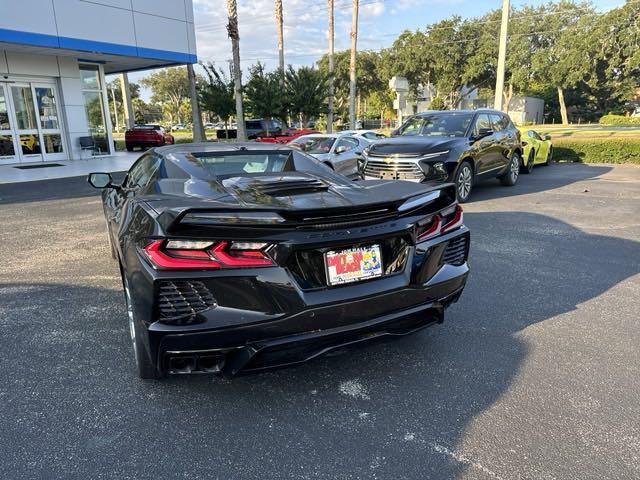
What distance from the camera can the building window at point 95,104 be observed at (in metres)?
19.8

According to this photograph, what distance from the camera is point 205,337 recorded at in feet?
7.63

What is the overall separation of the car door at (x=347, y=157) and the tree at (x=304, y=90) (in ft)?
42.5

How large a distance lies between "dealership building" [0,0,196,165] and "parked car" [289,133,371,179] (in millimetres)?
9663

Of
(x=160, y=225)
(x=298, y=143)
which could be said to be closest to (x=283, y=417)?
(x=160, y=225)

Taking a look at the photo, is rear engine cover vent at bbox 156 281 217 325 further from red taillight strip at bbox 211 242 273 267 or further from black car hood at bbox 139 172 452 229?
black car hood at bbox 139 172 452 229

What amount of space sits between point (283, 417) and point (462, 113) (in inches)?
345

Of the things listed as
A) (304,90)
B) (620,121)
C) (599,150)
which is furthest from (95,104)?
(620,121)

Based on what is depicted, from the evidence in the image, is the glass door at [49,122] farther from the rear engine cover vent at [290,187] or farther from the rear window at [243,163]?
the rear engine cover vent at [290,187]

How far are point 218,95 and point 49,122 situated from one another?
28.0ft

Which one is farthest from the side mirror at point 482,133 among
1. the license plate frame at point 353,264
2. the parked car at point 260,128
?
the parked car at point 260,128

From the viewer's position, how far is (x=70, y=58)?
739 inches

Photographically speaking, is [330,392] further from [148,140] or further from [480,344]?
[148,140]

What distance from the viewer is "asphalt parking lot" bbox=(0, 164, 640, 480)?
7.52 ft

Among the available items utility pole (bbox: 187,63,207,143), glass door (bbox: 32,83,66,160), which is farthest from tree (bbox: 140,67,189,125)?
glass door (bbox: 32,83,66,160)
